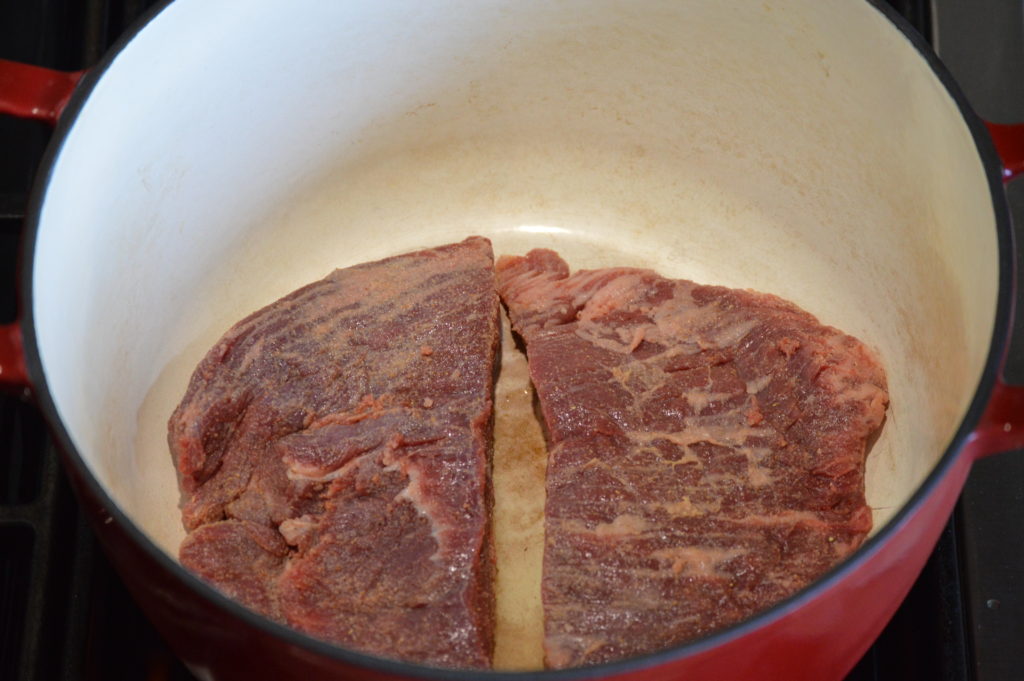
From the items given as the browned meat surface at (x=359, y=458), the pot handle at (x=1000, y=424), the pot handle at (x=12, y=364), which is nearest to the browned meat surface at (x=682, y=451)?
the browned meat surface at (x=359, y=458)

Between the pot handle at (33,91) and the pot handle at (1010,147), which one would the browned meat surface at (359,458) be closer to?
the pot handle at (33,91)

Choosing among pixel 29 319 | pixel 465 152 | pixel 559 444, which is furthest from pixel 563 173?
pixel 29 319

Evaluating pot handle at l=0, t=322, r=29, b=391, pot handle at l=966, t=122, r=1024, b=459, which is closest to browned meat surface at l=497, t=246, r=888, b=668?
pot handle at l=966, t=122, r=1024, b=459

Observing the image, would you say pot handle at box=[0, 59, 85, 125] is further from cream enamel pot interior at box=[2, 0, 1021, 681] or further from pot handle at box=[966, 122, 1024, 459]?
pot handle at box=[966, 122, 1024, 459]

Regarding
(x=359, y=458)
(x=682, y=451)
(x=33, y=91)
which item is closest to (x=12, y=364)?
(x=33, y=91)

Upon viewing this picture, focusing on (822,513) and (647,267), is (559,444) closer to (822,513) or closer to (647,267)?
(822,513)

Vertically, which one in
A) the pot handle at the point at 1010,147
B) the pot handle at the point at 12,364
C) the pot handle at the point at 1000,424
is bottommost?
the pot handle at the point at 12,364
